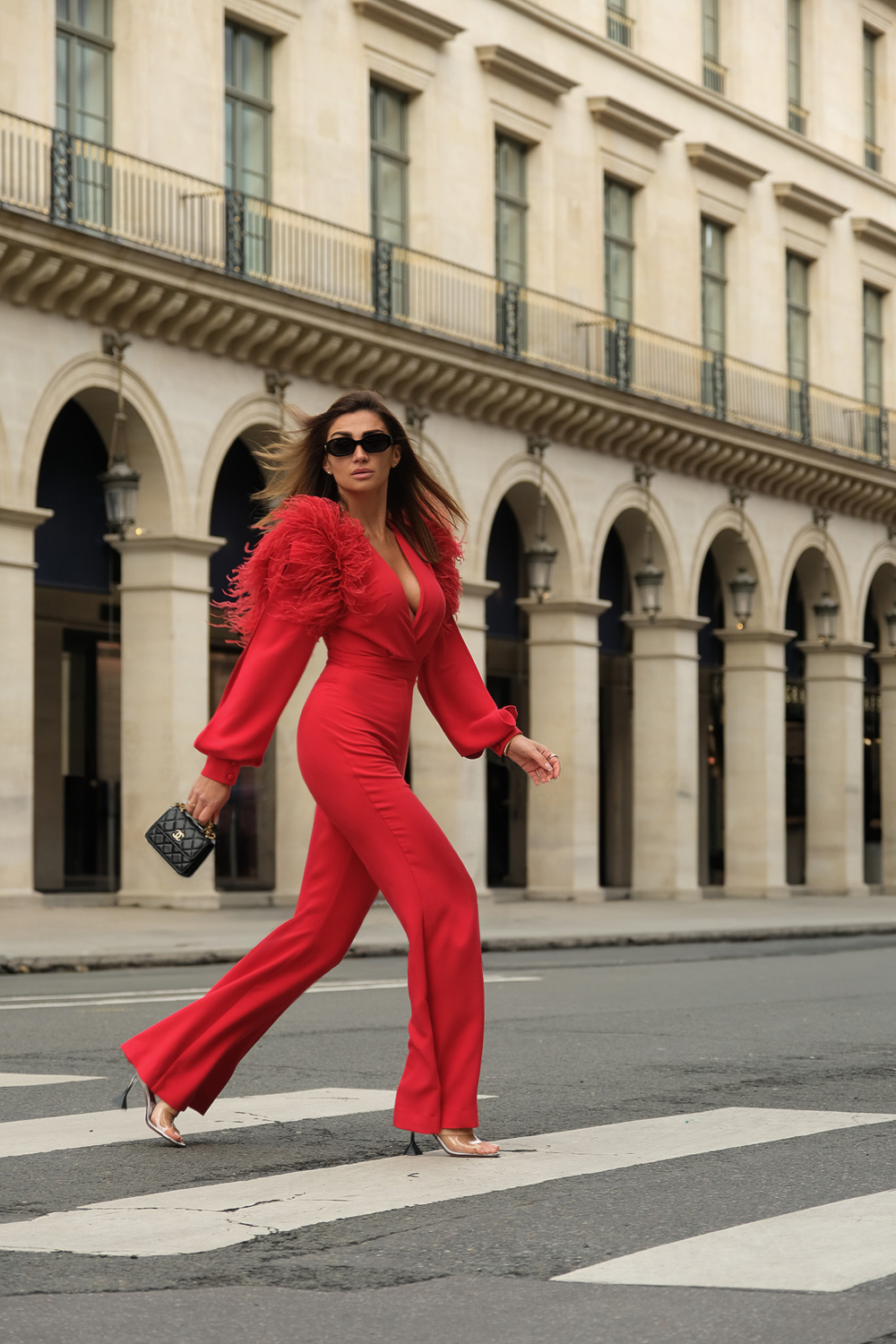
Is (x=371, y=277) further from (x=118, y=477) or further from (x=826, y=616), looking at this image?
(x=826, y=616)

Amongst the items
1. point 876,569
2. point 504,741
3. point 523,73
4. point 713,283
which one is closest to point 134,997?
point 504,741

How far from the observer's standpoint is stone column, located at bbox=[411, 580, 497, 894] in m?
26.5

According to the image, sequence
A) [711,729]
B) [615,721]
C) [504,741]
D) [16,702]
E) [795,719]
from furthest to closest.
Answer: [795,719], [711,729], [615,721], [16,702], [504,741]

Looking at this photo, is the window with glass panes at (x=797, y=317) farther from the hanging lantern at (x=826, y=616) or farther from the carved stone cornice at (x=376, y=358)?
the hanging lantern at (x=826, y=616)

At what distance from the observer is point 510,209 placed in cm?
2892

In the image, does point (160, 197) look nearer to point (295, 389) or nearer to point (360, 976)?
point (295, 389)

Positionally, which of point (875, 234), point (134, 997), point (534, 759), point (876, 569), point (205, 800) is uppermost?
point (875, 234)

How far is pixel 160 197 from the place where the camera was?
22484 millimetres

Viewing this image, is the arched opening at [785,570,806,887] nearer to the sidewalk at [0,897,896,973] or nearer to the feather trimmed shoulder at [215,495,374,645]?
the sidewalk at [0,897,896,973]

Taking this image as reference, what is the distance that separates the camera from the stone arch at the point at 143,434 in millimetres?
21656

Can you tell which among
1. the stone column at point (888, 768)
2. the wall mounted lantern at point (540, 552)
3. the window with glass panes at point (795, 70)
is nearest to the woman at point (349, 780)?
the wall mounted lantern at point (540, 552)

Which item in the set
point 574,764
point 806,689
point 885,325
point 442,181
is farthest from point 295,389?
point 885,325

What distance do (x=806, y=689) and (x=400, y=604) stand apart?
101 ft

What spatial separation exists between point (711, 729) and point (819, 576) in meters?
3.49
